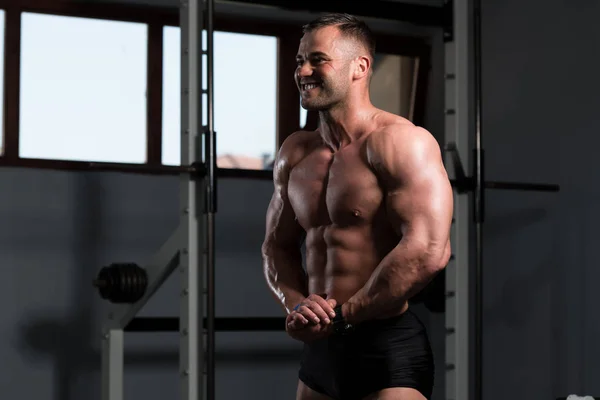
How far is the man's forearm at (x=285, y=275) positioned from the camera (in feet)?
6.95

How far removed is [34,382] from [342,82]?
2.74 metres

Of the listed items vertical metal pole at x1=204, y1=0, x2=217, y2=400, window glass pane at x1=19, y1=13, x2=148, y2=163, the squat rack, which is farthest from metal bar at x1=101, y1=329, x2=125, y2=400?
window glass pane at x1=19, y1=13, x2=148, y2=163

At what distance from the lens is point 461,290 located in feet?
11.7

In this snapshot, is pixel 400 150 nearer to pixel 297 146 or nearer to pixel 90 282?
pixel 297 146

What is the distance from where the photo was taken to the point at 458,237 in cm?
360

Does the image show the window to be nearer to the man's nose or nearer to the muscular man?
the muscular man

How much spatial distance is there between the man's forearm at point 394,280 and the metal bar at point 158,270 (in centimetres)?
157

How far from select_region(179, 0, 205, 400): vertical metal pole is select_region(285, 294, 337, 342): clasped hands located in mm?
1412

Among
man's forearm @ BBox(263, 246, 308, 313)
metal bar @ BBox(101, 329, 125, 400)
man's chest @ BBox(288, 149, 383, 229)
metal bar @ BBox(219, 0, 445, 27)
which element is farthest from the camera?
metal bar @ BBox(101, 329, 125, 400)

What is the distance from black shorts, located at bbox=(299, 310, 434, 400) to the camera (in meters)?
2.02

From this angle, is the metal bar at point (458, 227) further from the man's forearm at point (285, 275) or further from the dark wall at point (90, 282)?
the man's forearm at point (285, 275)
